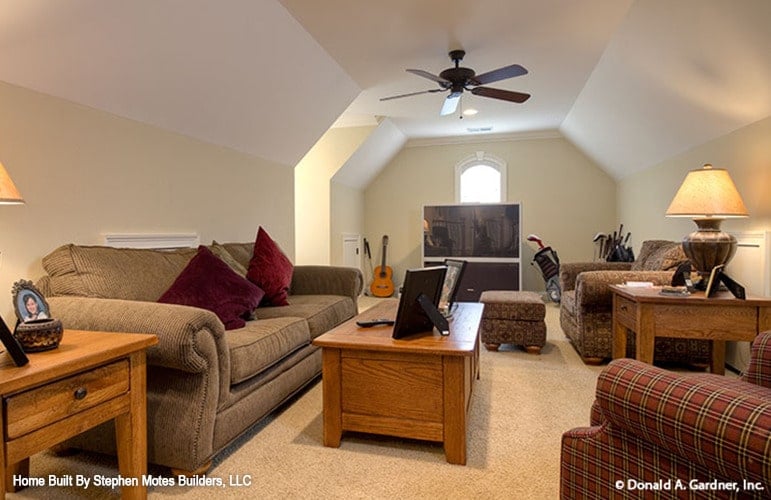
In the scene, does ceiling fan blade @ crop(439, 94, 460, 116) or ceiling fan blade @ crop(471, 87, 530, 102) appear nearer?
ceiling fan blade @ crop(471, 87, 530, 102)

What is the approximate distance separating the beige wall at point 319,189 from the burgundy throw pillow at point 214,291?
10.9 ft

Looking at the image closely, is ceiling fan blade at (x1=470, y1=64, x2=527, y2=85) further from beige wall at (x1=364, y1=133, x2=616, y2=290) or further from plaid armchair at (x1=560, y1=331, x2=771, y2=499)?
beige wall at (x1=364, y1=133, x2=616, y2=290)

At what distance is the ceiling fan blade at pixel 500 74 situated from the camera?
9.47 feet

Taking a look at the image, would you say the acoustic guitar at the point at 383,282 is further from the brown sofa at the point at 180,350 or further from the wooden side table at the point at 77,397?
the wooden side table at the point at 77,397

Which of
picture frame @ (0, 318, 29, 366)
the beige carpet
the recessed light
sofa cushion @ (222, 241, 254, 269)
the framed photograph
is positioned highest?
the recessed light

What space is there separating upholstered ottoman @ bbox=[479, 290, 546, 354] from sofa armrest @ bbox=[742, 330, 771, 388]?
214cm

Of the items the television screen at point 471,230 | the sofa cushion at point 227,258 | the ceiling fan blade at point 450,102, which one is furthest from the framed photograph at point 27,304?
the television screen at point 471,230

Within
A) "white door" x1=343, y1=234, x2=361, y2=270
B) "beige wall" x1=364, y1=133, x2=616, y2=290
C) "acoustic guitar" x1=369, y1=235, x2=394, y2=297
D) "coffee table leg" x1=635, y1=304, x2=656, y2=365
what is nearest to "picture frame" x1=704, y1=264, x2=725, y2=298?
"coffee table leg" x1=635, y1=304, x2=656, y2=365

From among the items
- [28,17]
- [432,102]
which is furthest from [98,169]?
[432,102]

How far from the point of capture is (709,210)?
7.88ft

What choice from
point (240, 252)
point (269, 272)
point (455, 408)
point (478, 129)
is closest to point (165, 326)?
point (455, 408)

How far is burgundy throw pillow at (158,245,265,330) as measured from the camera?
2.20 meters

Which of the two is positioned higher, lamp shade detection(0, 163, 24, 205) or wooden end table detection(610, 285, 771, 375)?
lamp shade detection(0, 163, 24, 205)

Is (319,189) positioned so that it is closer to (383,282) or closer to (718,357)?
(383,282)
